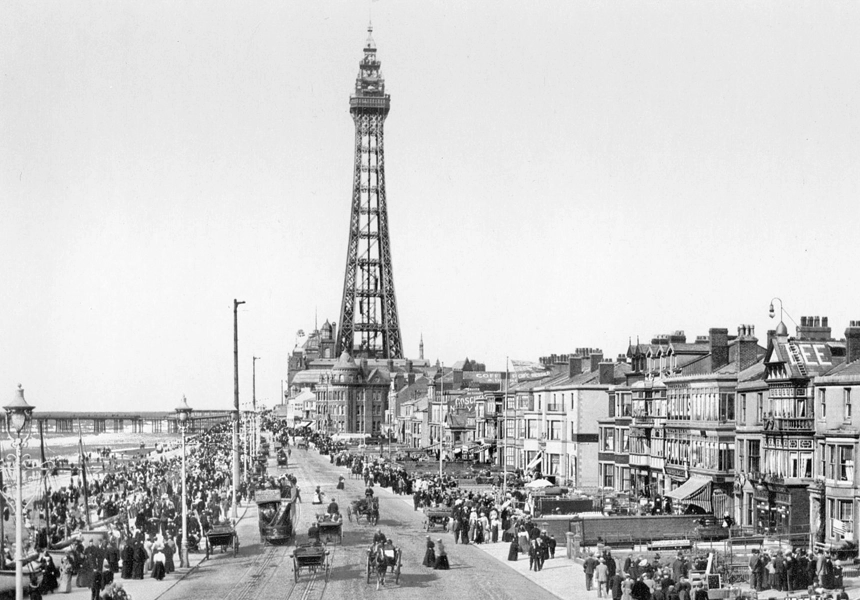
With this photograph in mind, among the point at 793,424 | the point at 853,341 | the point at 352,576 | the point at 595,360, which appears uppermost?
the point at 853,341

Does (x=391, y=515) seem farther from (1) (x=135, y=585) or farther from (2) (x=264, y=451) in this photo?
(2) (x=264, y=451)

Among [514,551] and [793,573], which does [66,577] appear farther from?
[793,573]

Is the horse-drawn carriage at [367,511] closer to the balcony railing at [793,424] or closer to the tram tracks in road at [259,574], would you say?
the tram tracks in road at [259,574]

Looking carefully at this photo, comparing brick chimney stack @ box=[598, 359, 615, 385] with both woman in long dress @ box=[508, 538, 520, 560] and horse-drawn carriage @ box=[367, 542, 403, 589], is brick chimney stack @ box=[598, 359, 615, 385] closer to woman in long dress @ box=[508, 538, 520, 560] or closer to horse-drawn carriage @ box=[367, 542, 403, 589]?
woman in long dress @ box=[508, 538, 520, 560]

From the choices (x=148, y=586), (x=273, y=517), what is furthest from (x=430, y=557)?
(x=148, y=586)

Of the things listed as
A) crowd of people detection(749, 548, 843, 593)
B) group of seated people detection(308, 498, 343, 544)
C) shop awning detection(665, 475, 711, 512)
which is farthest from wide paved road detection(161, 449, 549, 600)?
shop awning detection(665, 475, 711, 512)

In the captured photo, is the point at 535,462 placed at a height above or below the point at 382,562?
below
